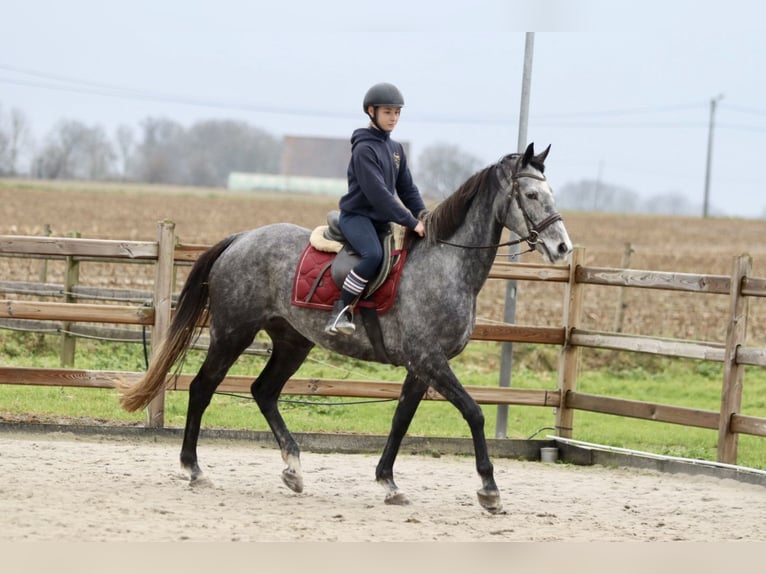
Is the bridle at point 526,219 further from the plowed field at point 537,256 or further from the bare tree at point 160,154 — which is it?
the bare tree at point 160,154

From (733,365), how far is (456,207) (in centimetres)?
296

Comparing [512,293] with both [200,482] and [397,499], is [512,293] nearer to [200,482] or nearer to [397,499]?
[397,499]

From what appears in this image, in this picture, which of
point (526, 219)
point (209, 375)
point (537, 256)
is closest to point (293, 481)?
point (209, 375)

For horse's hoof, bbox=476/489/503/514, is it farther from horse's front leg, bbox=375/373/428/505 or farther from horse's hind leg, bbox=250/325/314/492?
horse's hind leg, bbox=250/325/314/492

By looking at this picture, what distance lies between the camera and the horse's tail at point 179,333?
7172 millimetres

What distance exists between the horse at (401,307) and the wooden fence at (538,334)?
1.14 metres

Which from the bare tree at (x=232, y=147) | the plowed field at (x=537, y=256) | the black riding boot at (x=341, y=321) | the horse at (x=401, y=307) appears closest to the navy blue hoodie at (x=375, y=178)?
the horse at (x=401, y=307)

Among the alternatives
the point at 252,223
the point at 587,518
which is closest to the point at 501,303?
the point at 587,518

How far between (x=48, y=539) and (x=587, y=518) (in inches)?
126

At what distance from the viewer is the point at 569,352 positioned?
909 cm

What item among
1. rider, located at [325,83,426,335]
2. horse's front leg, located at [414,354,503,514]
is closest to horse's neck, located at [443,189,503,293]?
rider, located at [325,83,426,335]

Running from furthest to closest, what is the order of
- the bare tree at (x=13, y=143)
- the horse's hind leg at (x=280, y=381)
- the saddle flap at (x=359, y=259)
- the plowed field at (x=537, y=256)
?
the bare tree at (x=13, y=143) → the plowed field at (x=537, y=256) → the horse's hind leg at (x=280, y=381) → the saddle flap at (x=359, y=259)

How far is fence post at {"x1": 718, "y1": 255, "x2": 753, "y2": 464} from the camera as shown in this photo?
26.5 feet

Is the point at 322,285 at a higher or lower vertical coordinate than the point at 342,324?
higher
